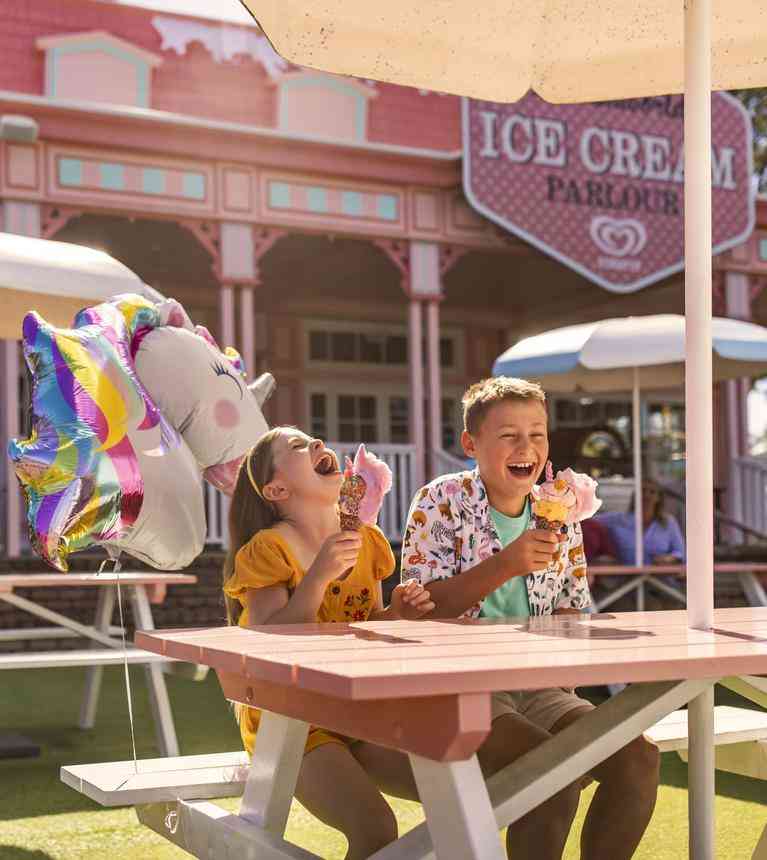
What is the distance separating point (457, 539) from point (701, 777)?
2.69ft

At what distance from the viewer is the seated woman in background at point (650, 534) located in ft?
29.4

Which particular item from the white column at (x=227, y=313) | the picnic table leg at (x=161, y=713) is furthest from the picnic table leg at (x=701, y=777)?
the white column at (x=227, y=313)

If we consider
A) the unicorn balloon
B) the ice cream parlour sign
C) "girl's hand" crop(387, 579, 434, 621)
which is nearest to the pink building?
the ice cream parlour sign

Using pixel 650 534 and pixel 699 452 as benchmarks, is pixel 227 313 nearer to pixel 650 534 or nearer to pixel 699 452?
pixel 650 534

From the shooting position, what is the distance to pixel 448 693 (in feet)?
5.61

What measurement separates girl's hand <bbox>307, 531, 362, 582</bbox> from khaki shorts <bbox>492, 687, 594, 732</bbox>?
0.42 metres

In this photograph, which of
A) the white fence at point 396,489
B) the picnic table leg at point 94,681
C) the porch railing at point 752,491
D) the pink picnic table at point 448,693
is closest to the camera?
the pink picnic table at point 448,693

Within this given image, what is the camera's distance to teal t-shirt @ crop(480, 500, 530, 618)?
3.05m

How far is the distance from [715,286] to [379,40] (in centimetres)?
1115

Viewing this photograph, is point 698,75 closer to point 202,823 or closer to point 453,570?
point 453,570

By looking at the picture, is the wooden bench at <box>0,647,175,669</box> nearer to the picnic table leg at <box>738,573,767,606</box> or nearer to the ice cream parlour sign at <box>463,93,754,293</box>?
the picnic table leg at <box>738,573,767,606</box>

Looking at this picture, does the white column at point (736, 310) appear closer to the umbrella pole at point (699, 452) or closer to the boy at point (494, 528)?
the boy at point (494, 528)

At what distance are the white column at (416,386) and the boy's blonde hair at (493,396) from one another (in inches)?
342

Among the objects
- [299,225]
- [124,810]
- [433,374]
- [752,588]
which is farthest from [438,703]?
[433,374]
